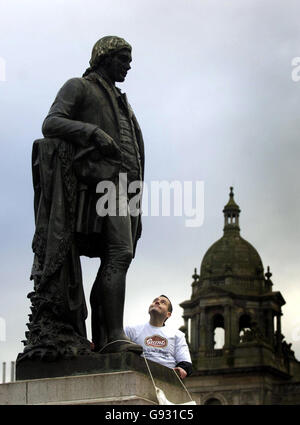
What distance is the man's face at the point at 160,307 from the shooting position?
33.8 ft

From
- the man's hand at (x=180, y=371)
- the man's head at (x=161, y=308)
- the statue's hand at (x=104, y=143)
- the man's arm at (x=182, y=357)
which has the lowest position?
the man's hand at (x=180, y=371)

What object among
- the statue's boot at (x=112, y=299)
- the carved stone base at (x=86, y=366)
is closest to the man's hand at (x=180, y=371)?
the carved stone base at (x=86, y=366)

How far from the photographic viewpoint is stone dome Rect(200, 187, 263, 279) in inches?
3223

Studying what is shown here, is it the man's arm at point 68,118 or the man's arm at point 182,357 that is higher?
the man's arm at point 68,118

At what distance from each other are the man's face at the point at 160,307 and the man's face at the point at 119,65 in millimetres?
2280

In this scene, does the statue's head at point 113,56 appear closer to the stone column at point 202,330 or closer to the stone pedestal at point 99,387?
the stone pedestal at point 99,387

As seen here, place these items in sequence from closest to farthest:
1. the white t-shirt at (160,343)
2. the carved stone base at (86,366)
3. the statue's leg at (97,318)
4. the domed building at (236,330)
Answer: the carved stone base at (86,366)
the statue's leg at (97,318)
the white t-shirt at (160,343)
the domed building at (236,330)

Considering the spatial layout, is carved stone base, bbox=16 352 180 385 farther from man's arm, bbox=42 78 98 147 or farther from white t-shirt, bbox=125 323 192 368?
man's arm, bbox=42 78 98 147

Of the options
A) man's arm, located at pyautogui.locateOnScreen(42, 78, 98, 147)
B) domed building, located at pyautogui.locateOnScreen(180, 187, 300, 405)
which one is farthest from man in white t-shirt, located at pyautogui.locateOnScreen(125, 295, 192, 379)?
domed building, located at pyautogui.locateOnScreen(180, 187, 300, 405)

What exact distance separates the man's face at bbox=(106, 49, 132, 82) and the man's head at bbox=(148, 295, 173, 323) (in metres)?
2.28

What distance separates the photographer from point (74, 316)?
9609 mm

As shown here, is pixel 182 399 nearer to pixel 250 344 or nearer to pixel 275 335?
pixel 250 344

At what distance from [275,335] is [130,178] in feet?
251

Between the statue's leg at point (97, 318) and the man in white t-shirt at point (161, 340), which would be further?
the man in white t-shirt at point (161, 340)
